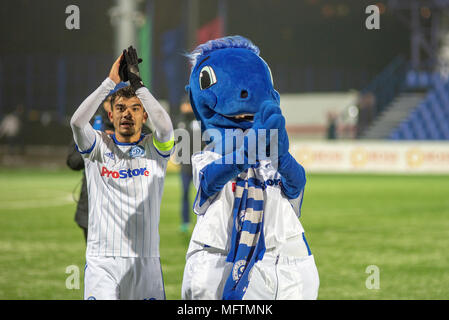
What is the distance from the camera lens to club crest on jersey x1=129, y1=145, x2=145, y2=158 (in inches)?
153

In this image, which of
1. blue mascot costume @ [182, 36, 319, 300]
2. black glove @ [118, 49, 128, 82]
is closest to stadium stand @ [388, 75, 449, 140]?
black glove @ [118, 49, 128, 82]

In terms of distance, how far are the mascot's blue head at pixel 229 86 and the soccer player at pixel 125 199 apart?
371 mm

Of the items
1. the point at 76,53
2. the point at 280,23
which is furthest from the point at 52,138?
the point at 280,23

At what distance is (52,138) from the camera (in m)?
32.8

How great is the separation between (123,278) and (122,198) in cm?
46

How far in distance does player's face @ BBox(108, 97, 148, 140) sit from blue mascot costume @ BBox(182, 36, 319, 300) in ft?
2.10

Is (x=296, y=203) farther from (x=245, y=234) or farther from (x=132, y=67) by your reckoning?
(x=132, y=67)

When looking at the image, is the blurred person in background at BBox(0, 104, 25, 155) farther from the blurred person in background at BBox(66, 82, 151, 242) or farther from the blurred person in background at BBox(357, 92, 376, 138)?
the blurred person in background at BBox(66, 82, 151, 242)

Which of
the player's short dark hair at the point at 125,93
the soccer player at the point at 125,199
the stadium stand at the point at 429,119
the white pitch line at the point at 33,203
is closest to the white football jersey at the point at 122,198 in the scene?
the soccer player at the point at 125,199

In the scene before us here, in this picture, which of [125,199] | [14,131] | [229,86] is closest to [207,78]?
[229,86]

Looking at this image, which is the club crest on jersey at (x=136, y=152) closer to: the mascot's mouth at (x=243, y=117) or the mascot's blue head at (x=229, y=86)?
the mascot's blue head at (x=229, y=86)
